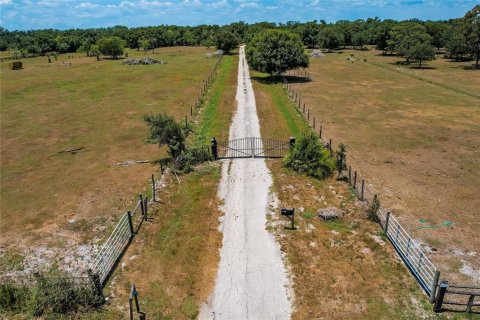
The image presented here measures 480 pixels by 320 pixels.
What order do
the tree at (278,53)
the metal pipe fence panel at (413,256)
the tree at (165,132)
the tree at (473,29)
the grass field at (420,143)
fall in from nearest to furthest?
the metal pipe fence panel at (413,256) → the grass field at (420,143) → the tree at (165,132) → the tree at (278,53) → the tree at (473,29)

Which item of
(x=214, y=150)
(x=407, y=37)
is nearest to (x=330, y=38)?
(x=407, y=37)

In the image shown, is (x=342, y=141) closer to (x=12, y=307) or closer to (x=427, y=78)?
(x=12, y=307)

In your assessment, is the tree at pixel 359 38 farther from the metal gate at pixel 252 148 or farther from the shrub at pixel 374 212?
the shrub at pixel 374 212

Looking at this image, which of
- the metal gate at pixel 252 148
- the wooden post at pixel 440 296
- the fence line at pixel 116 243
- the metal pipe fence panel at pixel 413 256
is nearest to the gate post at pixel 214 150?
the metal gate at pixel 252 148

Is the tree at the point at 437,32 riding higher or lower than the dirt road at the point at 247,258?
higher

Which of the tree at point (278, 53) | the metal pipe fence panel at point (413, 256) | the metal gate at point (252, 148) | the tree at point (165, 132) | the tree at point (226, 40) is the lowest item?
the metal pipe fence panel at point (413, 256)

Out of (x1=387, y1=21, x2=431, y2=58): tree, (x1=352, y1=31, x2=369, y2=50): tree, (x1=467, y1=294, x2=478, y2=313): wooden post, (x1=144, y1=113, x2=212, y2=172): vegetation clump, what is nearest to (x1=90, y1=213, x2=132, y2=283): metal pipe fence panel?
(x1=144, y1=113, x2=212, y2=172): vegetation clump

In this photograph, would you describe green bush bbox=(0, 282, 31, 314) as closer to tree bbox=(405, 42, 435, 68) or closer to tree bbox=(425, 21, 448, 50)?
tree bbox=(405, 42, 435, 68)

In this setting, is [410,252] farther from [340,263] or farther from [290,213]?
[290,213]
